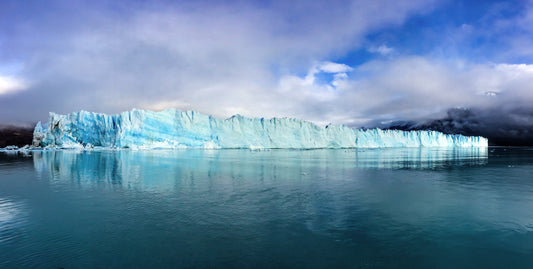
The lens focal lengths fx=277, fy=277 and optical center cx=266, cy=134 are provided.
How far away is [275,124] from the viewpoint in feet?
206

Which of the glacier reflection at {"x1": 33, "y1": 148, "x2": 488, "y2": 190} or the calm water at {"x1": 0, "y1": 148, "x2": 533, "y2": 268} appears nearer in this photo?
the calm water at {"x1": 0, "y1": 148, "x2": 533, "y2": 268}

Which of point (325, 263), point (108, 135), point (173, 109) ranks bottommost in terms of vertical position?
point (325, 263)

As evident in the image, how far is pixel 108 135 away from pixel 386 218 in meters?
53.1

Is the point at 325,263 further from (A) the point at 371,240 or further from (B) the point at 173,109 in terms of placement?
(B) the point at 173,109

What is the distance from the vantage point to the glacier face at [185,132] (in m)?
48.4

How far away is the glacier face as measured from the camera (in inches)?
1907

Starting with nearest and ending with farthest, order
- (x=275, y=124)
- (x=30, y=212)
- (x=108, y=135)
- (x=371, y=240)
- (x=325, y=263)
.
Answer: (x=325, y=263)
(x=371, y=240)
(x=30, y=212)
(x=108, y=135)
(x=275, y=124)

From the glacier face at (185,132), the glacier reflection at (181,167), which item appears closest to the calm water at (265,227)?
the glacier reflection at (181,167)

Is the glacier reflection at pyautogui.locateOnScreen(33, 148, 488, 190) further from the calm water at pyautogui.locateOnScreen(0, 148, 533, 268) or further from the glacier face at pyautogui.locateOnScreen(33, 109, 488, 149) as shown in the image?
the glacier face at pyautogui.locateOnScreen(33, 109, 488, 149)

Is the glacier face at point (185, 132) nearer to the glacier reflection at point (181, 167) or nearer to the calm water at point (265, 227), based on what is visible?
the glacier reflection at point (181, 167)

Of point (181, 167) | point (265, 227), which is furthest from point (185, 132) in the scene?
point (265, 227)

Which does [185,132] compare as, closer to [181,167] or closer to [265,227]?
[181,167]

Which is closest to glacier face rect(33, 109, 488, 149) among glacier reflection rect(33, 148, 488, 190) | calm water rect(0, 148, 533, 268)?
glacier reflection rect(33, 148, 488, 190)

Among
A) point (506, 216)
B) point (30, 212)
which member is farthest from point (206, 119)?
point (506, 216)
